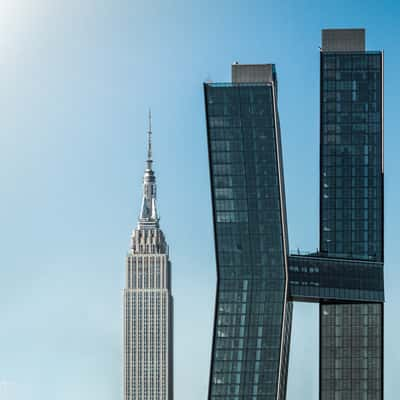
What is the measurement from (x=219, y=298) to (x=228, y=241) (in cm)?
524

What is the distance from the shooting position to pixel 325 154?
17400cm

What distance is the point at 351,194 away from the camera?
173125 mm

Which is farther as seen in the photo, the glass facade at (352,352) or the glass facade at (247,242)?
the glass facade at (352,352)

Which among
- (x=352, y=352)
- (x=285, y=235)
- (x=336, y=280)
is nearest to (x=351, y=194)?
(x=336, y=280)

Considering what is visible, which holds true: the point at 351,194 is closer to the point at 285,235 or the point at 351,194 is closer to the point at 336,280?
the point at 336,280

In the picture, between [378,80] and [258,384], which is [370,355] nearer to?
[258,384]

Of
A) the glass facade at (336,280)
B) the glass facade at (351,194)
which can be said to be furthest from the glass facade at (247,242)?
the glass facade at (351,194)

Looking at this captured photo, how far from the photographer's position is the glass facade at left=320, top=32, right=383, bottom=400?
560 ft

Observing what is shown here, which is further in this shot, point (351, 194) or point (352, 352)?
point (351, 194)

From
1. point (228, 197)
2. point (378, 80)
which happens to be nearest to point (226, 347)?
point (228, 197)

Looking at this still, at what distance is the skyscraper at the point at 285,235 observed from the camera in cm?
16275

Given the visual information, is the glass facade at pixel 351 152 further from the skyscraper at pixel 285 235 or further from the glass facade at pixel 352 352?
the glass facade at pixel 352 352

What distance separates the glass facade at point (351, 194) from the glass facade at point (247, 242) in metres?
8.60

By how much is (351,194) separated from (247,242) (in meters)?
15.0
